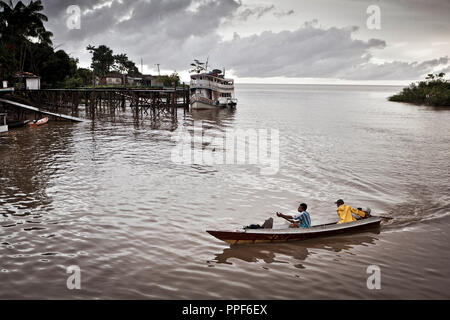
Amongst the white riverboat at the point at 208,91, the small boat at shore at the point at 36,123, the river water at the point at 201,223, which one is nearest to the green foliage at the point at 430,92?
the white riverboat at the point at 208,91

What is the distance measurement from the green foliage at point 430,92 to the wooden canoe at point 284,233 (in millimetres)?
76104

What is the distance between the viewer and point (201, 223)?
12.2 m

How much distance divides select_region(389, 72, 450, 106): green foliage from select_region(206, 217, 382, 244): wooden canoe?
76.1 metres

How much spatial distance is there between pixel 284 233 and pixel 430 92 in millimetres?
82328

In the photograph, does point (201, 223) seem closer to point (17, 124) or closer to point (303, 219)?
point (303, 219)

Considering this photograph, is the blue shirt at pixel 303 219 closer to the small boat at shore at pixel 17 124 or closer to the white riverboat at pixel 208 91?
the small boat at shore at pixel 17 124

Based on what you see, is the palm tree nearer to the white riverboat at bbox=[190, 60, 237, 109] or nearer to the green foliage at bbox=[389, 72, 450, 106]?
the white riverboat at bbox=[190, 60, 237, 109]

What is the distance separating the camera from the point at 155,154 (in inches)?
918

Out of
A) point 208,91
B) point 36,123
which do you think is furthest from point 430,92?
point 36,123

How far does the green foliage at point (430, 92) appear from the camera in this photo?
74.8 metres

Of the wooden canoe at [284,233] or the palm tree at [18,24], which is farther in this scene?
the palm tree at [18,24]

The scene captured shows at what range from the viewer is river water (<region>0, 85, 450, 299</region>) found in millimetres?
8516

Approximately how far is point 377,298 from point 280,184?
9.42m

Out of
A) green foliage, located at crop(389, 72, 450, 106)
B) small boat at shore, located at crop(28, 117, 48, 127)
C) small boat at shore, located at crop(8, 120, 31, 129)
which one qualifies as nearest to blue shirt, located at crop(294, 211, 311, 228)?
small boat at shore, located at crop(8, 120, 31, 129)
